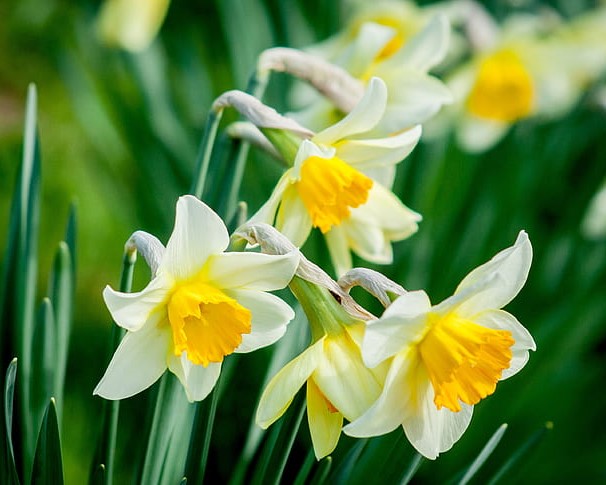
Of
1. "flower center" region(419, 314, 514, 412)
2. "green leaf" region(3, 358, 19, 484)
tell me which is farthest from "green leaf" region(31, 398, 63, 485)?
"flower center" region(419, 314, 514, 412)

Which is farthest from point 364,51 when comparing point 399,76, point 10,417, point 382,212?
point 10,417

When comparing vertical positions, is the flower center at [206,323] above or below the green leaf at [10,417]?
above

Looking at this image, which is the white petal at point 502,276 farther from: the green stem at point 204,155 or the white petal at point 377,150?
the green stem at point 204,155

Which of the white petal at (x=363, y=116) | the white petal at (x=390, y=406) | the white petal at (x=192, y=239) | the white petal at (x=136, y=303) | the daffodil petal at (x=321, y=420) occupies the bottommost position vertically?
the daffodil petal at (x=321, y=420)

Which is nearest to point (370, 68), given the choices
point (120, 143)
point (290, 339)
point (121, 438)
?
point (290, 339)

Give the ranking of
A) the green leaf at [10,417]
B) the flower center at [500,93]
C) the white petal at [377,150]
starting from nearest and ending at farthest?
the green leaf at [10,417] < the white petal at [377,150] < the flower center at [500,93]

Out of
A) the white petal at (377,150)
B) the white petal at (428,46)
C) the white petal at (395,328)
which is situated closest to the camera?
the white petal at (395,328)

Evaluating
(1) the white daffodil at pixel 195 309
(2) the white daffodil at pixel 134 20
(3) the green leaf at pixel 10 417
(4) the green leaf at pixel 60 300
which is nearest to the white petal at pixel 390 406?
(1) the white daffodil at pixel 195 309

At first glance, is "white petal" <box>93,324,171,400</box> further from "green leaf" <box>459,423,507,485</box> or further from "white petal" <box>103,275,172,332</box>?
"green leaf" <box>459,423,507,485</box>

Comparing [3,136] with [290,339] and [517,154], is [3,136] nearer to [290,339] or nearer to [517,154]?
[517,154]
